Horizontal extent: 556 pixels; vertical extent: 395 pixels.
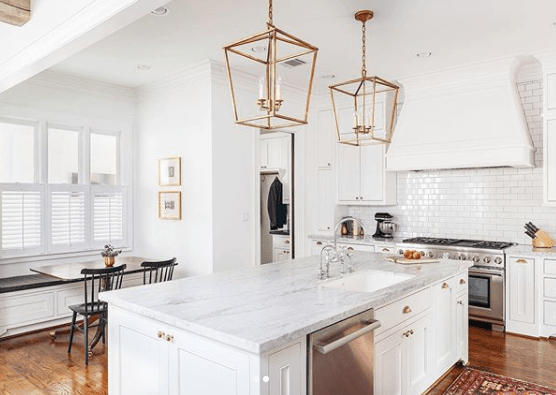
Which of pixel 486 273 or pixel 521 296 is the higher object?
pixel 486 273

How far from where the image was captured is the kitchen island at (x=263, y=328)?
1.78 m

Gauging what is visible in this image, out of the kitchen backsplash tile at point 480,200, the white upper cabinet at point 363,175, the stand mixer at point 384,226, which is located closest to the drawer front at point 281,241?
the white upper cabinet at point 363,175

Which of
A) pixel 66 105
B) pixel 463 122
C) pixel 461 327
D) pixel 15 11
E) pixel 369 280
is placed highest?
pixel 15 11

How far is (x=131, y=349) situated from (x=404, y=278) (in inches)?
73.4

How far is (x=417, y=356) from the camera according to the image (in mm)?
2889

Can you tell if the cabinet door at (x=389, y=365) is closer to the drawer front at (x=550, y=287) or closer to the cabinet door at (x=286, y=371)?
the cabinet door at (x=286, y=371)

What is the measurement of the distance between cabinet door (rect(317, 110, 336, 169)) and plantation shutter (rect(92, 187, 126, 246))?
2.88 meters

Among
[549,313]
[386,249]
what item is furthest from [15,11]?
[549,313]

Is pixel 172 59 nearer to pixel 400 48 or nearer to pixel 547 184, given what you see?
pixel 400 48

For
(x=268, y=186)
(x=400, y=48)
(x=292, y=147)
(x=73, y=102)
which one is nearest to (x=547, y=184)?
(x=400, y=48)

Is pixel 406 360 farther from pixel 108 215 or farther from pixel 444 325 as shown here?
pixel 108 215

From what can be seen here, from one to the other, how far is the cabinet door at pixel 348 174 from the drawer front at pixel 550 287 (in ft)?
8.23

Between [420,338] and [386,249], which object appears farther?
[386,249]

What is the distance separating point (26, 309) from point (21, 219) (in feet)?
3.40
